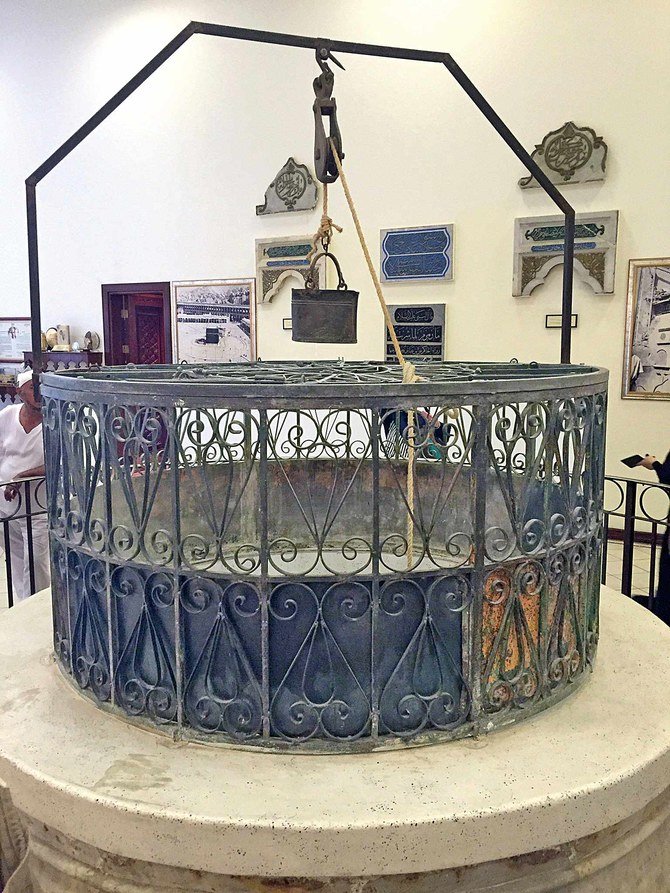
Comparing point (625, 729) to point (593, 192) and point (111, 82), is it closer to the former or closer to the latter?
point (593, 192)

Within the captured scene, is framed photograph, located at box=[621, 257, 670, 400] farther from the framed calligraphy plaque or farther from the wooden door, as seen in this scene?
the wooden door

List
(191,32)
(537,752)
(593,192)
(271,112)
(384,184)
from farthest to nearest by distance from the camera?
(271,112) < (384,184) < (593,192) < (191,32) < (537,752)

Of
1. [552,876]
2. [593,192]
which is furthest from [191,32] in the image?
[593,192]

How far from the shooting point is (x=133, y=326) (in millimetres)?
7277

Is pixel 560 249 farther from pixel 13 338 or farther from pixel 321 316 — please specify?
pixel 13 338

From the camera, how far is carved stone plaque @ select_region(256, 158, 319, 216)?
19.9 feet

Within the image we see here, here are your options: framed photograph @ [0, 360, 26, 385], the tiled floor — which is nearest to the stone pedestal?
the tiled floor

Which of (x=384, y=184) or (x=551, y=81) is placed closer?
(x=551, y=81)

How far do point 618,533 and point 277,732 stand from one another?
417 cm

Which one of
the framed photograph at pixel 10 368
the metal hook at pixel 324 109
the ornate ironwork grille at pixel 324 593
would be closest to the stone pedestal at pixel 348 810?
the ornate ironwork grille at pixel 324 593

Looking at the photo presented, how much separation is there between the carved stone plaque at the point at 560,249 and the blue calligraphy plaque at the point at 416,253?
517 millimetres

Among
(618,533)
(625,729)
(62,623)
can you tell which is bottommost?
(618,533)

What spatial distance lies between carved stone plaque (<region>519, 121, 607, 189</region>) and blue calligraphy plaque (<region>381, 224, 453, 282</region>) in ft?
2.34

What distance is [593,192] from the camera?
5.12 meters
